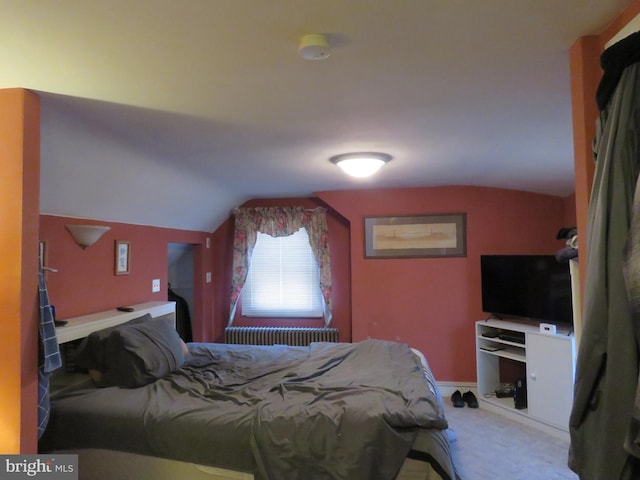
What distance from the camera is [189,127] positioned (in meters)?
2.10

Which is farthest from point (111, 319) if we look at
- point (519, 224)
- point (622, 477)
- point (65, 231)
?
point (519, 224)

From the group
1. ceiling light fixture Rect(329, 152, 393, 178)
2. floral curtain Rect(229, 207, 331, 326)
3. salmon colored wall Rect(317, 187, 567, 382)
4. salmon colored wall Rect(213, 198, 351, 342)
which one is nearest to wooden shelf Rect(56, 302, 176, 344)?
floral curtain Rect(229, 207, 331, 326)

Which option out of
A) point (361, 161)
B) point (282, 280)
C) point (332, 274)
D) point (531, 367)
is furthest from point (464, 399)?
point (361, 161)

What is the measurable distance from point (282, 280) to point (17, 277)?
10.7ft

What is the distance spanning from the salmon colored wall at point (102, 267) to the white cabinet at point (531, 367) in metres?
3.31

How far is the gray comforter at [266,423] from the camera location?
1.87 meters

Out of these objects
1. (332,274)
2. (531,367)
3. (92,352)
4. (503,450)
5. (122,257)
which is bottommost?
(503,450)

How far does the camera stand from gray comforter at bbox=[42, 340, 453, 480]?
1.87 m

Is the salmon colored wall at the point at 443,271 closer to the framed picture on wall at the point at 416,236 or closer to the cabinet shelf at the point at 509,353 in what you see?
the framed picture on wall at the point at 416,236

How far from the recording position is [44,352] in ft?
5.40

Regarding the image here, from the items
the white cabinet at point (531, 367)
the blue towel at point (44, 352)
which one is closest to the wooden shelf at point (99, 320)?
the blue towel at point (44, 352)

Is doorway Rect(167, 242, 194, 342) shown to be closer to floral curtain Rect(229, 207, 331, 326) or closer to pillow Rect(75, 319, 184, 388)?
floral curtain Rect(229, 207, 331, 326)

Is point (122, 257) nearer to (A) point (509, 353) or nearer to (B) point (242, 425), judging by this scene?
(B) point (242, 425)

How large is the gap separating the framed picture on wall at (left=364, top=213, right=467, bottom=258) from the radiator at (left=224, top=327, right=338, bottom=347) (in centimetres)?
110
